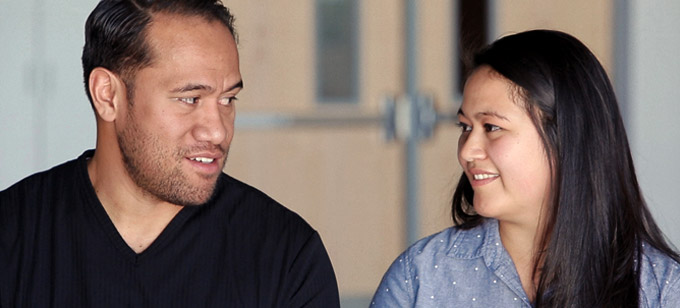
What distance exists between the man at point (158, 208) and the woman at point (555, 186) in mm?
320

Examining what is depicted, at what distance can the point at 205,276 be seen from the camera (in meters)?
1.90

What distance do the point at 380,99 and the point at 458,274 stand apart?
74.3 inches

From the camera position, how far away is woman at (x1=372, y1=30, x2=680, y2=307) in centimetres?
185

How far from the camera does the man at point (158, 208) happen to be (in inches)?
73.6

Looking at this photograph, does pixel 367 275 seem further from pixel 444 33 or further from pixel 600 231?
pixel 600 231

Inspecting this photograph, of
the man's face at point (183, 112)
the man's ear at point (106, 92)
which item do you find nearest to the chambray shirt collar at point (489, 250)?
the man's face at point (183, 112)

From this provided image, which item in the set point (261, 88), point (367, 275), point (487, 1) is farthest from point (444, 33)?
point (367, 275)

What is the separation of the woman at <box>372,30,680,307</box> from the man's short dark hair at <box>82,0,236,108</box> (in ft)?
1.70

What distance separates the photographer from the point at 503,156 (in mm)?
1826

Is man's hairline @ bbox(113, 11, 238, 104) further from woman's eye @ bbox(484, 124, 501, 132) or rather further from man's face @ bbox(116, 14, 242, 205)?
woman's eye @ bbox(484, 124, 501, 132)

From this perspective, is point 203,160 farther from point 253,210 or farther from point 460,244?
point 460,244

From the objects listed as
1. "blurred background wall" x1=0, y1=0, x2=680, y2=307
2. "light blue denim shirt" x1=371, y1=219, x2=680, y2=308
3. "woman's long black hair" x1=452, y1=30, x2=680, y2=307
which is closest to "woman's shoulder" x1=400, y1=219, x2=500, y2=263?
"light blue denim shirt" x1=371, y1=219, x2=680, y2=308

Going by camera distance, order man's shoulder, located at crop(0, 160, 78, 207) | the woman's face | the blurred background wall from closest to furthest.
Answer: the woman's face
man's shoulder, located at crop(0, 160, 78, 207)
the blurred background wall

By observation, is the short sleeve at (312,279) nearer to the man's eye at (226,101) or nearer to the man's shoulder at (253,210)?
the man's shoulder at (253,210)
